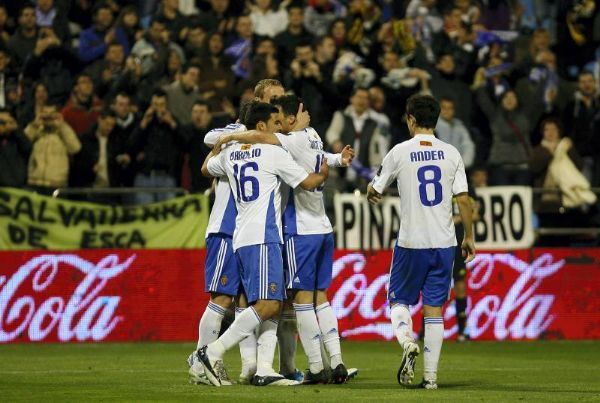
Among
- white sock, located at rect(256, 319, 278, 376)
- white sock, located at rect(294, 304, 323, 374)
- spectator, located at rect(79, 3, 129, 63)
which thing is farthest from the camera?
spectator, located at rect(79, 3, 129, 63)

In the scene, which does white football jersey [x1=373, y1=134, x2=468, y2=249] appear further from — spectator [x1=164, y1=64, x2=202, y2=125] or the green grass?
spectator [x1=164, y1=64, x2=202, y2=125]

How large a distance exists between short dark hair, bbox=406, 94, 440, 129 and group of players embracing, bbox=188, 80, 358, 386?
2.05ft

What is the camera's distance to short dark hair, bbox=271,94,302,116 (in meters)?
12.2

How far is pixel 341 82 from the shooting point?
21.5 meters

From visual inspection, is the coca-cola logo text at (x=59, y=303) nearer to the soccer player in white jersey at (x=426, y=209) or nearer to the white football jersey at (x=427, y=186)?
the soccer player in white jersey at (x=426, y=209)

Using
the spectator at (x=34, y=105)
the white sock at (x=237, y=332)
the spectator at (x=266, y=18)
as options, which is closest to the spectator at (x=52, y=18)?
the spectator at (x=34, y=105)

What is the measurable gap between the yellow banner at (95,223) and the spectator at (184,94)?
1821mm

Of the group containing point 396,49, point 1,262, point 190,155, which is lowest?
point 1,262

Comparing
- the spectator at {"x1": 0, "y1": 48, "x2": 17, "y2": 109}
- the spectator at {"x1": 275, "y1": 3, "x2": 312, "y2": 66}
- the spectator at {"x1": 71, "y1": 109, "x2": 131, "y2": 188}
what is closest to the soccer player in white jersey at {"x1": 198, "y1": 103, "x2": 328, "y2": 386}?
the spectator at {"x1": 71, "y1": 109, "x2": 131, "y2": 188}

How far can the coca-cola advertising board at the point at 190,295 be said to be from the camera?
19.2m

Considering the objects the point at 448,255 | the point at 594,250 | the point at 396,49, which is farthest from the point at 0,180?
the point at 448,255

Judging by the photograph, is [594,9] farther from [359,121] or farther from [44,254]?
[44,254]

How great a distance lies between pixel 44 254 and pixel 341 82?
5.26 metres

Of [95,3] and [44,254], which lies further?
[95,3]
